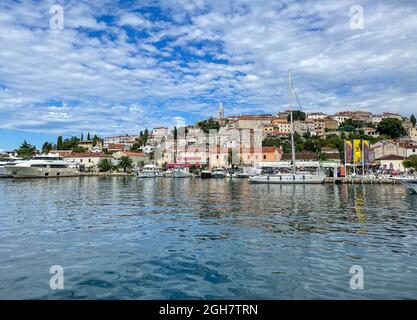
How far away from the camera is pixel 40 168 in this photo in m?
83.4

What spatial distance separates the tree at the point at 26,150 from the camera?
120 meters

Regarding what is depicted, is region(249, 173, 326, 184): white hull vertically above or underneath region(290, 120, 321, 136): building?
underneath

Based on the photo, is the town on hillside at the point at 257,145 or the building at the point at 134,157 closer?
the town on hillside at the point at 257,145

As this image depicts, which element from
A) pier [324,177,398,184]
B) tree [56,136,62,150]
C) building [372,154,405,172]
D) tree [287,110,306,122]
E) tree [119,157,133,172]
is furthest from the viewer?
tree [287,110,306,122]

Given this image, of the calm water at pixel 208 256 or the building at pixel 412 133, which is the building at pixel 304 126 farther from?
the calm water at pixel 208 256

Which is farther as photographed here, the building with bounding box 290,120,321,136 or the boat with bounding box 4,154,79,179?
the building with bounding box 290,120,321,136

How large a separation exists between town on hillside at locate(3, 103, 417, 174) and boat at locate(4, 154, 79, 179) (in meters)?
23.6

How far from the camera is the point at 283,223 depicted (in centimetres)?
1792

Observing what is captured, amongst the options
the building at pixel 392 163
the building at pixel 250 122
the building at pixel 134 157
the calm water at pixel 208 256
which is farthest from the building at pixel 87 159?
the calm water at pixel 208 256

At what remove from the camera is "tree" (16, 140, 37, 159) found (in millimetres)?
119750

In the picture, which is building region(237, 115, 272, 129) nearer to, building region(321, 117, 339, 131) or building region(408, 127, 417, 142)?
building region(321, 117, 339, 131)

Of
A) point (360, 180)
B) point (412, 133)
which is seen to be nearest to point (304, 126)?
point (412, 133)

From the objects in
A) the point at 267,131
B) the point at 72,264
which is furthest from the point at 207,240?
the point at 267,131

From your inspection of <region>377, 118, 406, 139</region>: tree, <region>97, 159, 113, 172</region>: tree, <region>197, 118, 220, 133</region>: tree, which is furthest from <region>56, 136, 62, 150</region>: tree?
<region>377, 118, 406, 139</region>: tree
